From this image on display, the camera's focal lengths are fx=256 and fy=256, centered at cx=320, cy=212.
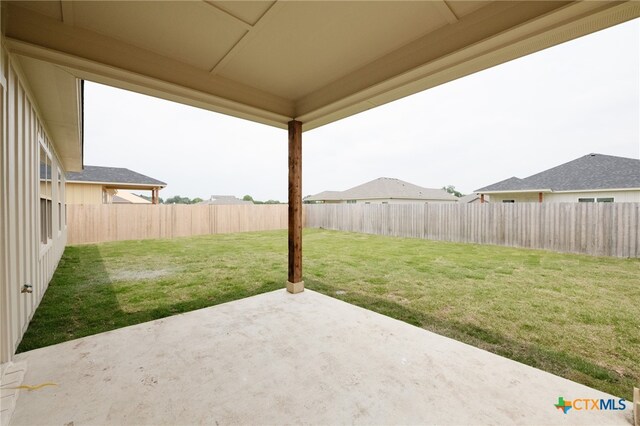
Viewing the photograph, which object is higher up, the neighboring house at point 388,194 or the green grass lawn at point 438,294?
the neighboring house at point 388,194

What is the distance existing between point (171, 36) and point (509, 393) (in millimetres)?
3435

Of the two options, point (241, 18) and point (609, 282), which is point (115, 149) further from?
point (609, 282)

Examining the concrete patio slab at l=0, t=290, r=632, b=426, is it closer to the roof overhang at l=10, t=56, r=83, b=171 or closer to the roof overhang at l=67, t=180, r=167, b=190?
the roof overhang at l=10, t=56, r=83, b=171

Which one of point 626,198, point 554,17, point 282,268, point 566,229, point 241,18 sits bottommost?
point 282,268

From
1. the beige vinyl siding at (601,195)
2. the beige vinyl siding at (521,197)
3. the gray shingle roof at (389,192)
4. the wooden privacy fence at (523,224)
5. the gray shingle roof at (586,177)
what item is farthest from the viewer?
the gray shingle roof at (389,192)

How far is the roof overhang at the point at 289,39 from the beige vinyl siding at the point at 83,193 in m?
12.8

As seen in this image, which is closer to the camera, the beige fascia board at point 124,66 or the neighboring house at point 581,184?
the beige fascia board at point 124,66

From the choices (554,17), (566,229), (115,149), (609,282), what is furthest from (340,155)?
(554,17)

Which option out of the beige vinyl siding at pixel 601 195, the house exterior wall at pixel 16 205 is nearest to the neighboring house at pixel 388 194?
the beige vinyl siding at pixel 601 195

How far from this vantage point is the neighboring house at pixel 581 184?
9445 millimetres

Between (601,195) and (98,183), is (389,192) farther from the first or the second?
(98,183)

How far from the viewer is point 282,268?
546 cm

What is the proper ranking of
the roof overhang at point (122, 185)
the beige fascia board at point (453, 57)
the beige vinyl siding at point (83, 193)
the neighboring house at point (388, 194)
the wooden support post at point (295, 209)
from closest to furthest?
the beige fascia board at point (453, 57) < the wooden support post at point (295, 209) < the beige vinyl siding at point (83, 193) < the roof overhang at point (122, 185) < the neighboring house at point (388, 194)

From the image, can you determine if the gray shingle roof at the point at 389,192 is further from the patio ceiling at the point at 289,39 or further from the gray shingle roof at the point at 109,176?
the patio ceiling at the point at 289,39
